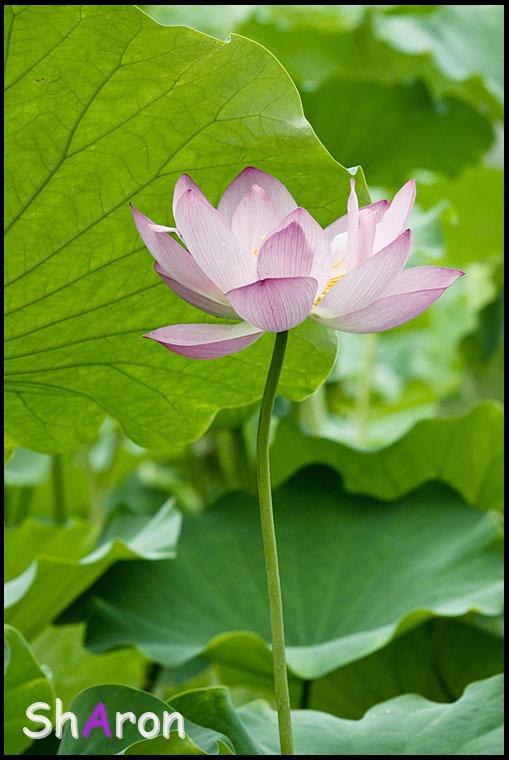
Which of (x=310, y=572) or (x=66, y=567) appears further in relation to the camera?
(x=310, y=572)

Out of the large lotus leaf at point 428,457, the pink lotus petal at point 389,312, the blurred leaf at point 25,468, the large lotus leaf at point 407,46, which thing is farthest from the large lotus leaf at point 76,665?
the large lotus leaf at point 407,46

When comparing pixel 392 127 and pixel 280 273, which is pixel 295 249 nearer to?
pixel 280 273

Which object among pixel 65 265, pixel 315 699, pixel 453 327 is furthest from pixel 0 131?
pixel 453 327

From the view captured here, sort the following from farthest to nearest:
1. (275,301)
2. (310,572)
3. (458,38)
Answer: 1. (458,38)
2. (310,572)
3. (275,301)

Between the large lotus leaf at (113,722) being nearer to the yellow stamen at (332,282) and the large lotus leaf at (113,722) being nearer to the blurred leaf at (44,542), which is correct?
the yellow stamen at (332,282)

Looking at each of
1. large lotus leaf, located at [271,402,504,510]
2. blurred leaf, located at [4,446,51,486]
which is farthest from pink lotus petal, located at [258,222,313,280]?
blurred leaf, located at [4,446,51,486]

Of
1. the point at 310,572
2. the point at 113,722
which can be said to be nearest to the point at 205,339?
the point at 113,722

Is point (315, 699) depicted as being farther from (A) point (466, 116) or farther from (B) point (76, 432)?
(A) point (466, 116)
